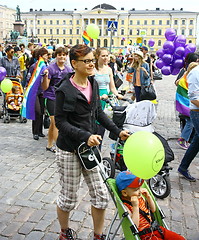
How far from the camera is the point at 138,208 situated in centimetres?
274

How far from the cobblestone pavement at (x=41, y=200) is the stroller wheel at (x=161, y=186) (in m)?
0.11

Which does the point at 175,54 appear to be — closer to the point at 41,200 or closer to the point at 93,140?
the point at 41,200

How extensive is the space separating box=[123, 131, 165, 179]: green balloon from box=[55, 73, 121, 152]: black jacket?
1.59ft

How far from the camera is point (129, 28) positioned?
126 meters

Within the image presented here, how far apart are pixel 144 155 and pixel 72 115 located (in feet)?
2.90

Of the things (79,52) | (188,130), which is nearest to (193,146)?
(188,130)

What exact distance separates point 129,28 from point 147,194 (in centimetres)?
12844

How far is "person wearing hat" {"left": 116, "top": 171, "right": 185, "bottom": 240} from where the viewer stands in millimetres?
2715

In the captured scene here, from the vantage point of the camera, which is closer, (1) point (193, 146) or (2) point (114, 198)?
(2) point (114, 198)

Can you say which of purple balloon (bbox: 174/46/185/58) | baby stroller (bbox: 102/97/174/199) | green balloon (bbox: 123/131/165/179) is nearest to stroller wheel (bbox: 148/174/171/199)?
baby stroller (bbox: 102/97/174/199)

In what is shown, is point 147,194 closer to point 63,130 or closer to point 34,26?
point 63,130

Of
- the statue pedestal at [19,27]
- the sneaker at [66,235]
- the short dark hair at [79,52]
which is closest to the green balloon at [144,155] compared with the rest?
the short dark hair at [79,52]

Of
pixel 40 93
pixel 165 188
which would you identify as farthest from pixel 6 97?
pixel 165 188

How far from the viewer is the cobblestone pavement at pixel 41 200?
12.0 ft
